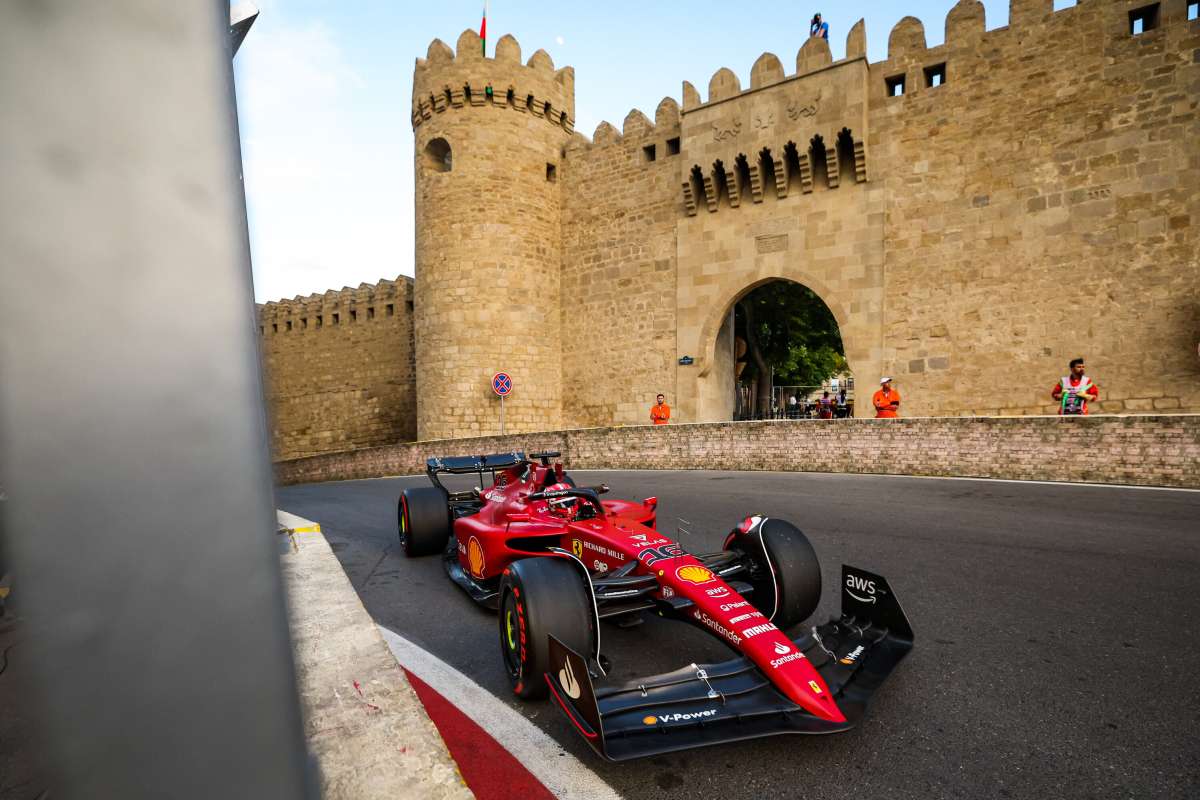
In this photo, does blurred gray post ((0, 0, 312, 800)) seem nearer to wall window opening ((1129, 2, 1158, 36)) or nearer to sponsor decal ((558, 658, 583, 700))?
sponsor decal ((558, 658, 583, 700))

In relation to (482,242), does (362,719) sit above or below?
below

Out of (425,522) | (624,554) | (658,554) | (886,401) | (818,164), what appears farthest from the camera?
(818,164)

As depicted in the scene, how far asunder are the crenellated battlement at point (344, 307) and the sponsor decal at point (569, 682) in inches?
946

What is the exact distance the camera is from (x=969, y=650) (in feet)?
10.2

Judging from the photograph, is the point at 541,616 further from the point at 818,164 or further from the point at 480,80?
the point at 480,80

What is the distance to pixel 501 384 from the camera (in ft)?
60.2

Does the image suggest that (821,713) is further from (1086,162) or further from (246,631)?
(1086,162)

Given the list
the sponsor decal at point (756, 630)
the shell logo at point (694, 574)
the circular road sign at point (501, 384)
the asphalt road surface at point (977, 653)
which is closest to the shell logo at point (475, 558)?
the asphalt road surface at point (977, 653)

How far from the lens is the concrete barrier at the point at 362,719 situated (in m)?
1.57

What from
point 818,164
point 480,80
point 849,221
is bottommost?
point 849,221

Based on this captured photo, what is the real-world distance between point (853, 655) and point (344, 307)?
1074 inches

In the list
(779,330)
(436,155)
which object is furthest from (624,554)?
(779,330)

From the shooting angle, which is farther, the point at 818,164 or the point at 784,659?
the point at 818,164

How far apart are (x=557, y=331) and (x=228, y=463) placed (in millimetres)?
20066
